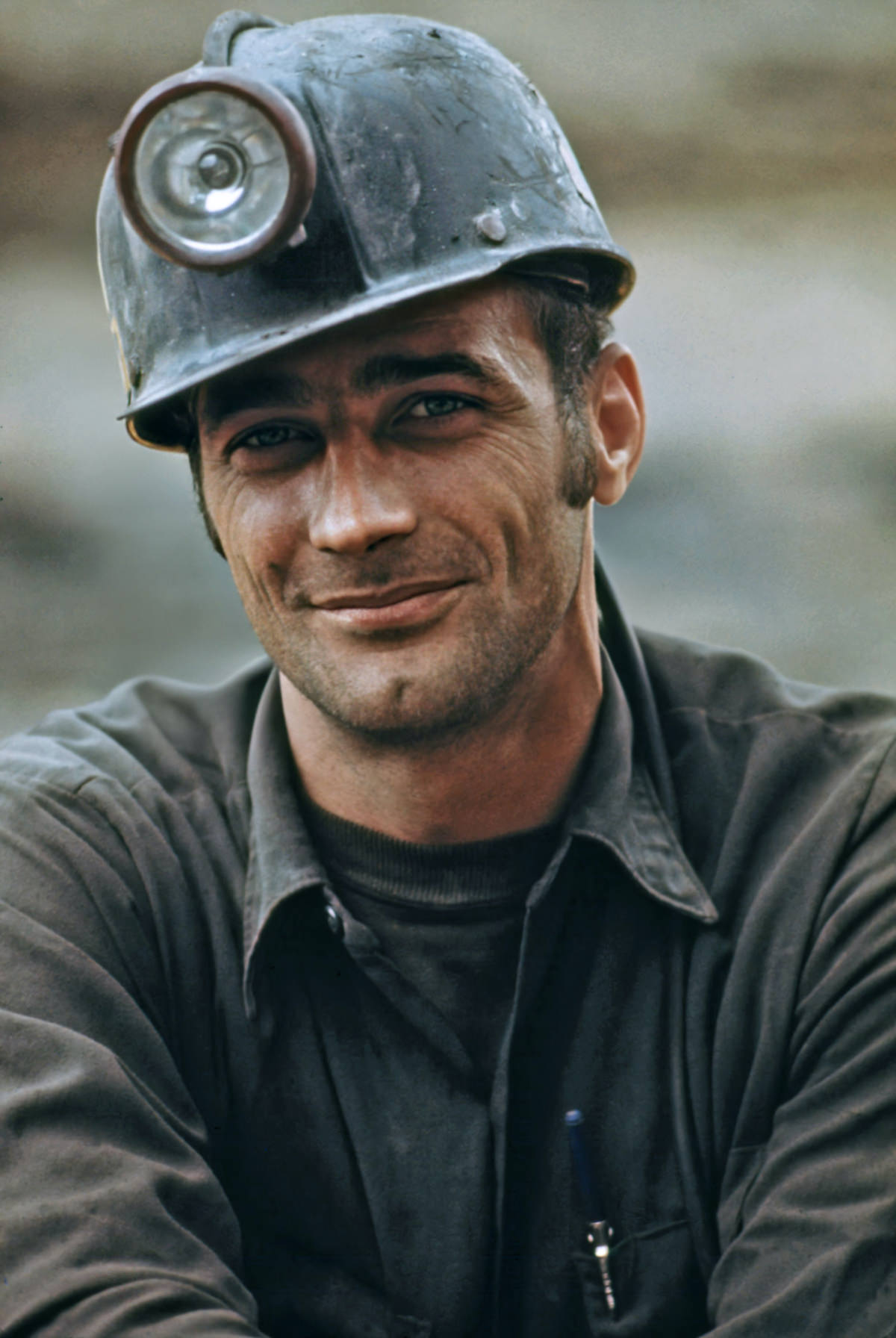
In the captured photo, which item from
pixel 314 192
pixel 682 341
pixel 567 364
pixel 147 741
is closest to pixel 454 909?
pixel 147 741

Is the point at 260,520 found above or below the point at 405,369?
below

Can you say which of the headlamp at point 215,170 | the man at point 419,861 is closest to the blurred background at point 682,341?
the man at point 419,861

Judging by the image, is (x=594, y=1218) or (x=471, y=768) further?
(x=471, y=768)

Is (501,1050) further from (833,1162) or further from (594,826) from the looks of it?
(833,1162)

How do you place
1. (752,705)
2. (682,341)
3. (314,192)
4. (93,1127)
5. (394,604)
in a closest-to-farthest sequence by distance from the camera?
(93,1127) → (314,192) → (394,604) → (752,705) → (682,341)

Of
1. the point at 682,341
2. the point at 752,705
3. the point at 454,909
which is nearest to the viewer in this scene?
the point at 454,909

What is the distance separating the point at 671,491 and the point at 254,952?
296 centimetres

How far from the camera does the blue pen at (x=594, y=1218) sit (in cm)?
184

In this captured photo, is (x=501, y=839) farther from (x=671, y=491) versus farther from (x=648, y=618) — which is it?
(x=671, y=491)

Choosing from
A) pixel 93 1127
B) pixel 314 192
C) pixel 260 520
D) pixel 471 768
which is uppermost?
pixel 314 192

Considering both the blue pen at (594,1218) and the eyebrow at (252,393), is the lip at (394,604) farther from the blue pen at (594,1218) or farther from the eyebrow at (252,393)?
the blue pen at (594,1218)

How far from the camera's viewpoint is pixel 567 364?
2.05 m

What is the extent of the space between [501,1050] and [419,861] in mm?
258

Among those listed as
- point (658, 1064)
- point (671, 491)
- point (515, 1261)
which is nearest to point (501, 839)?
point (658, 1064)
